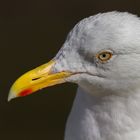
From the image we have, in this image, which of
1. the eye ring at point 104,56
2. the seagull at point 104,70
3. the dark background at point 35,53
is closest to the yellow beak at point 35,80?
the seagull at point 104,70

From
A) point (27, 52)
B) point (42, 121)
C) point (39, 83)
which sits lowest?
point (42, 121)

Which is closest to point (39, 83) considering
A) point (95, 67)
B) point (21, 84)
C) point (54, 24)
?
point (21, 84)

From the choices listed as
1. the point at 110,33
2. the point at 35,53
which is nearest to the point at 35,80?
the point at 110,33

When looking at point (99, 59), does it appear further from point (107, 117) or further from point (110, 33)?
point (107, 117)

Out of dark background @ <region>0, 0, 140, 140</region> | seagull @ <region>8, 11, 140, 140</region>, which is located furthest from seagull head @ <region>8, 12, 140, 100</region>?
dark background @ <region>0, 0, 140, 140</region>

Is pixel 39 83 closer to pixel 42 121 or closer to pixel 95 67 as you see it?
pixel 95 67

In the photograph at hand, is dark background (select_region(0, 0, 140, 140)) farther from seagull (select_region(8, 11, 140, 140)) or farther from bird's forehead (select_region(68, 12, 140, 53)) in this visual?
bird's forehead (select_region(68, 12, 140, 53))

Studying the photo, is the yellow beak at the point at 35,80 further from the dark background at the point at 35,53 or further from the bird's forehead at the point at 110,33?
the dark background at the point at 35,53
